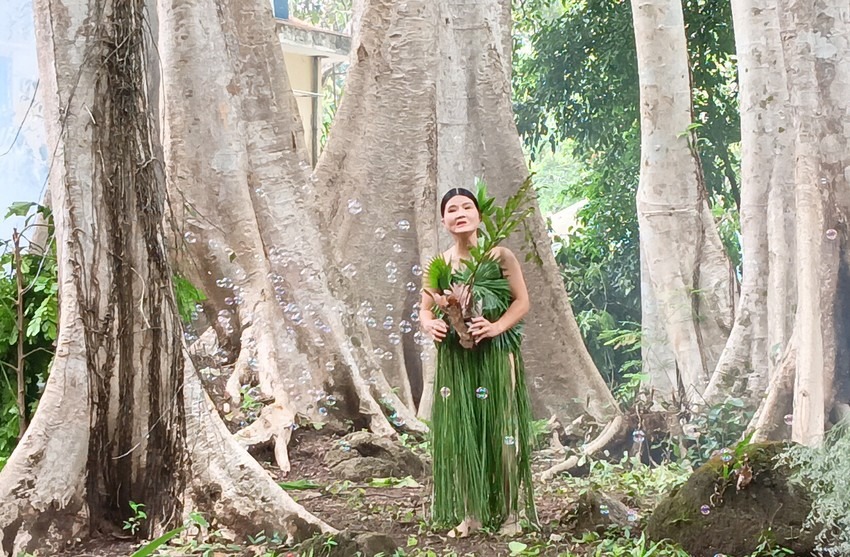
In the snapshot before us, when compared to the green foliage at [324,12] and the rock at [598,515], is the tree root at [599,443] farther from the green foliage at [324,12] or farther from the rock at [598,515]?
the green foliage at [324,12]

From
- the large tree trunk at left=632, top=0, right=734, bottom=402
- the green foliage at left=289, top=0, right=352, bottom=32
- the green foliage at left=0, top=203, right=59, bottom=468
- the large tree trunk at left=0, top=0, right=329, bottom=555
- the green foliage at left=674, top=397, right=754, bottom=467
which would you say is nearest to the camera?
the large tree trunk at left=0, top=0, right=329, bottom=555

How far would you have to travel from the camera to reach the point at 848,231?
9.39ft

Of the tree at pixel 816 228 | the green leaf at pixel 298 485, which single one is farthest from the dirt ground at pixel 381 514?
the tree at pixel 816 228

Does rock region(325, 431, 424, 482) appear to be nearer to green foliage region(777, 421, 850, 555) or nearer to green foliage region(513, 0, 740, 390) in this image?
green foliage region(513, 0, 740, 390)

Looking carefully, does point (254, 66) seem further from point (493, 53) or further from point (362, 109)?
point (493, 53)

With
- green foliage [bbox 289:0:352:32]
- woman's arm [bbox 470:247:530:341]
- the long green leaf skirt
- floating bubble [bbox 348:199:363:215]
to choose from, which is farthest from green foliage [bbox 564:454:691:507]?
green foliage [bbox 289:0:352:32]

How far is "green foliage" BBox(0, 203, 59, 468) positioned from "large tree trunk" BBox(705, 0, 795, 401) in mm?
2146

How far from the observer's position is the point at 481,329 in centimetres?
237

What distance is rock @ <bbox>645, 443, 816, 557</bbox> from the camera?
2.28 m

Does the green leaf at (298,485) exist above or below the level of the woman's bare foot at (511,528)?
above

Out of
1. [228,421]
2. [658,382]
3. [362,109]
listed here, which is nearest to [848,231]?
[658,382]

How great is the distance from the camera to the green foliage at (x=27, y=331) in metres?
2.75

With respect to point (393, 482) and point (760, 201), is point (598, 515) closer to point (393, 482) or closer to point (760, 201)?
point (393, 482)

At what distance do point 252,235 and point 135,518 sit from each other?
3.83 ft
